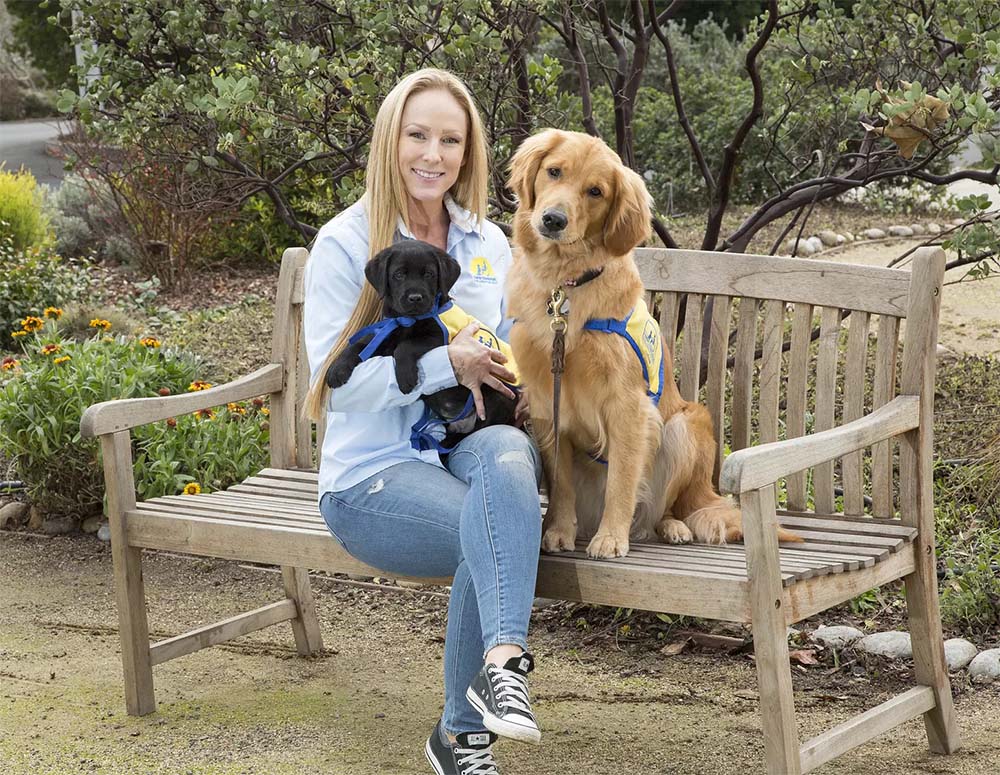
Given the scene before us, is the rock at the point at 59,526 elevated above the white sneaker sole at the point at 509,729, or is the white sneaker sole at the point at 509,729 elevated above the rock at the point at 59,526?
the white sneaker sole at the point at 509,729

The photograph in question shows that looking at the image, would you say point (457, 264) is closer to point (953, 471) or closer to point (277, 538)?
point (277, 538)

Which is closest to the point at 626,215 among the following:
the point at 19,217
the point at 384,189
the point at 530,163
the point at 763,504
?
the point at 530,163

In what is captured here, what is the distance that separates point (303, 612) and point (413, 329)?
1339 mm

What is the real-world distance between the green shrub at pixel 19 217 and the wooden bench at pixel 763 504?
5.81m

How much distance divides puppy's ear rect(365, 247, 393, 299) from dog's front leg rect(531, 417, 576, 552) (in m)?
0.53

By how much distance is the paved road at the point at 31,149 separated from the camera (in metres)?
15.7

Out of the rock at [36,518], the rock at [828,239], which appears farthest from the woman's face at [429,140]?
the rock at [828,239]

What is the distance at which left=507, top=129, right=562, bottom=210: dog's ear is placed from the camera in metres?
3.18

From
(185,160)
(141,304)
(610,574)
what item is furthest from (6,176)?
(610,574)

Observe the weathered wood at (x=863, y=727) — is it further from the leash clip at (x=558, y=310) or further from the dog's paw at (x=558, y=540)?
the leash clip at (x=558, y=310)

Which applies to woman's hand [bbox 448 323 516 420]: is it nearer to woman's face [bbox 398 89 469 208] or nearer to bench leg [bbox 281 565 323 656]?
woman's face [bbox 398 89 469 208]

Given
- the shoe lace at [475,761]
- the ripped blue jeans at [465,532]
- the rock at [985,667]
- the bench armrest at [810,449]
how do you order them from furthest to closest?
the rock at [985,667] < the shoe lace at [475,761] < the ripped blue jeans at [465,532] < the bench armrest at [810,449]

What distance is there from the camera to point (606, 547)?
123 inches

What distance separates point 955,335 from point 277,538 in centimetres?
446
